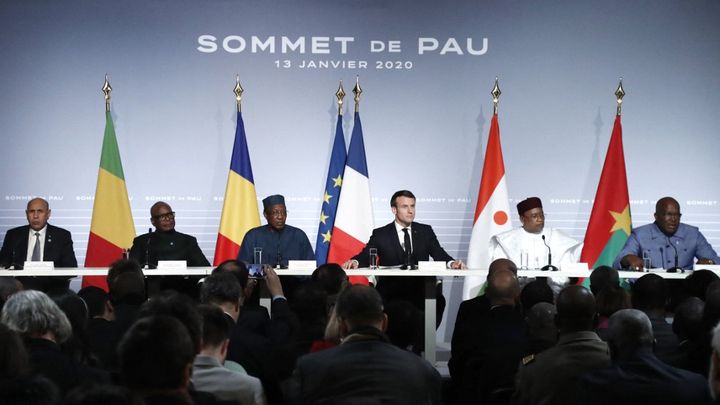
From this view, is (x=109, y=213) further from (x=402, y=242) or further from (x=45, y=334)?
(x=45, y=334)

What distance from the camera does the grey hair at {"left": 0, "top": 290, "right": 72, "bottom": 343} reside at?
3469 mm

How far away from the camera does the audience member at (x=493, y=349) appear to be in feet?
14.0

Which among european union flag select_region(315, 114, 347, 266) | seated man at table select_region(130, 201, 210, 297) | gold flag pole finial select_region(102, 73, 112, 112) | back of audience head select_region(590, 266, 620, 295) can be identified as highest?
gold flag pole finial select_region(102, 73, 112, 112)

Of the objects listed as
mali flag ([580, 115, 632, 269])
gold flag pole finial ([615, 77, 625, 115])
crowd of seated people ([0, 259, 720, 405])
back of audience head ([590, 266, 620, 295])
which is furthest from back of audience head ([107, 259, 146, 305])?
gold flag pole finial ([615, 77, 625, 115])

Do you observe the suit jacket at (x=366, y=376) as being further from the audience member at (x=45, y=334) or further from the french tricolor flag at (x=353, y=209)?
the french tricolor flag at (x=353, y=209)

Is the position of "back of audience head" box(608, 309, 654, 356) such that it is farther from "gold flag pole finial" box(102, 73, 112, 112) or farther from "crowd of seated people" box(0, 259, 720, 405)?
"gold flag pole finial" box(102, 73, 112, 112)

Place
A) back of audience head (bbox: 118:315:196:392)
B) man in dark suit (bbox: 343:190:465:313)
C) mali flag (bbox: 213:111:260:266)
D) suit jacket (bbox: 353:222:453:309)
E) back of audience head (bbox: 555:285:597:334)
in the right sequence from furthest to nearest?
mali flag (bbox: 213:111:260:266)
man in dark suit (bbox: 343:190:465:313)
suit jacket (bbox: 353:222:453:309)
back of audience head (bbox: 555:285:597:334)
back of audience head (bbox: 118:315:196:392)

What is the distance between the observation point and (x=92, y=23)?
9.10m

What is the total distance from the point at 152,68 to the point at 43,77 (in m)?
0.99

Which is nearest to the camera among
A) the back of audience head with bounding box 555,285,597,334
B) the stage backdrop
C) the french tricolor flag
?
the back of audience head with bounding box 555,285,597,334

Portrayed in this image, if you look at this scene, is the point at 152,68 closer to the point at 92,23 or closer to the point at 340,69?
the point at 92,23

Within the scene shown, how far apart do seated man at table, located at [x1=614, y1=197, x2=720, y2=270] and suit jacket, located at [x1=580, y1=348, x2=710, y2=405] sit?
450 cm

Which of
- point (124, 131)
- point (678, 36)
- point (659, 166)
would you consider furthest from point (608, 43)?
point (124, 131)

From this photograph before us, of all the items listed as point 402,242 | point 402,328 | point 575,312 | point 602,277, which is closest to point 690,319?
point 575,312
